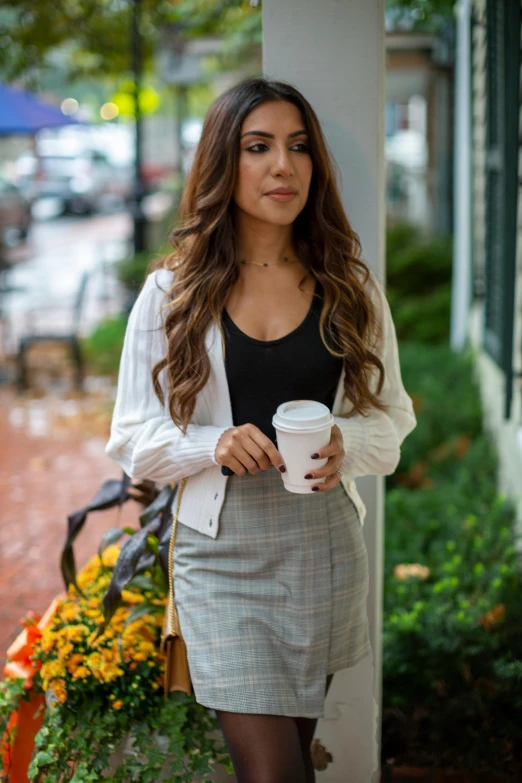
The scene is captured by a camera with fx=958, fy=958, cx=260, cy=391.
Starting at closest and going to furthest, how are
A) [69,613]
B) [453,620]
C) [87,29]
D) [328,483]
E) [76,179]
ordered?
[328,483], [69,613], [453,620], [87,29], [76,179]

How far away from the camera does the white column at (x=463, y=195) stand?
26.0 feet

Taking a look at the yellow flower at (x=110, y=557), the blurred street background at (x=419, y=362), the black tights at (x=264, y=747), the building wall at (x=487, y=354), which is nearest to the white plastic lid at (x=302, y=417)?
the black tights at (x=264, y=747)

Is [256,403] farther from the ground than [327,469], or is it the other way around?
[256,403]

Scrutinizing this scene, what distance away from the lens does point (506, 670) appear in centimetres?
330

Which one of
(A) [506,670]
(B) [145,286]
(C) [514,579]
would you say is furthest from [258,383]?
(C) [514,579]

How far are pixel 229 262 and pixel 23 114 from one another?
9.22 m

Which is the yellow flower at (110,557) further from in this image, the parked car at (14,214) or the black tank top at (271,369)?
the parked car at (14,214)

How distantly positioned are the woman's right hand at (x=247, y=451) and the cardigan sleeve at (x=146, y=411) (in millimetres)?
141

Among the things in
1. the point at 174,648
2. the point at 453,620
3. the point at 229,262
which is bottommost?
the point at 453,620

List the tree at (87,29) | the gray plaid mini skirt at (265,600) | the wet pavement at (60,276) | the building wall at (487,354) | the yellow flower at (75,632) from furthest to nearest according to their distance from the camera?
the wet pavement at (60,276) < the tree at (87,29) < the building wall at (487,354) < the yellow flower at (75,632) < the gray plaid mini skirt at (265,600)

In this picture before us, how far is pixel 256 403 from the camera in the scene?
7.63ft

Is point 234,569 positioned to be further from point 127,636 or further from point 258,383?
point 127,636

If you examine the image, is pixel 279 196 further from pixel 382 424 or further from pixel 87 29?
pixel 87 29

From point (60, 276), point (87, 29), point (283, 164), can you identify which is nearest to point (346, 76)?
point (283, 164)
